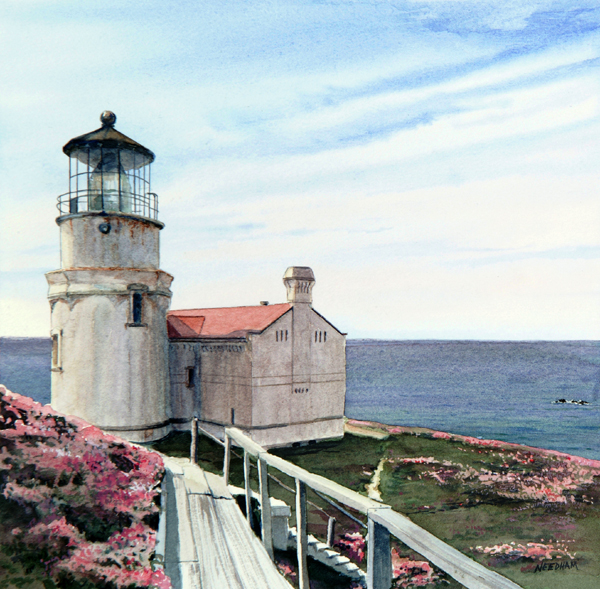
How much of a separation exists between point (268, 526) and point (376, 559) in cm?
395

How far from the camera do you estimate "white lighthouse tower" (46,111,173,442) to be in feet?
76.3

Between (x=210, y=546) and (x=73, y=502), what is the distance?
6.49ft

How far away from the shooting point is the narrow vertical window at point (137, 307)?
79.8ft

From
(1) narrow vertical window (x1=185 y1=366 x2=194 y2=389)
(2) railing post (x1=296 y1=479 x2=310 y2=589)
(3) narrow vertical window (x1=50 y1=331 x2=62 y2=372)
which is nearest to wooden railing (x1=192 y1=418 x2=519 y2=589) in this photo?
(2) railing post (x1=296 y1=479 x2=310 y2=589)

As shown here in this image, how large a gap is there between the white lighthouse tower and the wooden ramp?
14.3m

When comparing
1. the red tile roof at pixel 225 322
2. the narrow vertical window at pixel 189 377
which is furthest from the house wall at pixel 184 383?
the red tile roof at pixel 225 322

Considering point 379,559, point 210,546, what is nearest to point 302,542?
point 210,546

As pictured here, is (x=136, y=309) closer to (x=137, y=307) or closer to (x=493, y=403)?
(x=137, y=307)

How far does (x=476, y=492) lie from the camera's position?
22.7m

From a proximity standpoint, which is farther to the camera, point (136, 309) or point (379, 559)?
point (136, 309)

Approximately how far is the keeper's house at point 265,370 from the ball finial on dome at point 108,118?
1124 centimetres

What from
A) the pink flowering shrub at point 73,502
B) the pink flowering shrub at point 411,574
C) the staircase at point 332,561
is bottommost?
the pink flowering shrub at point 411,574

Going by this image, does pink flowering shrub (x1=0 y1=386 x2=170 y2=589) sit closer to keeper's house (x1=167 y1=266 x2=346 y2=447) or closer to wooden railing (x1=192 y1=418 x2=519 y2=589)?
wooden railing (x1=192 y1=418 x2=519 y2=589)

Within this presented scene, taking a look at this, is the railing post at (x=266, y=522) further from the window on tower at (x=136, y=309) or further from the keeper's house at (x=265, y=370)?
the keeper's house at (x=265, y=370)
